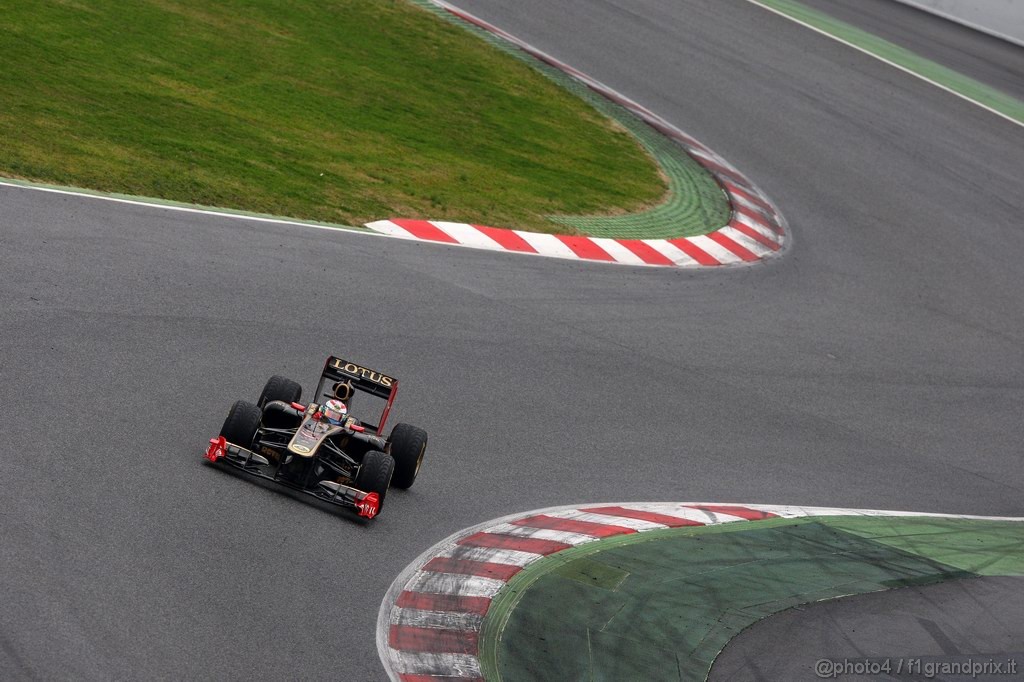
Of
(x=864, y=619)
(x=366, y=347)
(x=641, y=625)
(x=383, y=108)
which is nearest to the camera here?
(x=641, y=625)

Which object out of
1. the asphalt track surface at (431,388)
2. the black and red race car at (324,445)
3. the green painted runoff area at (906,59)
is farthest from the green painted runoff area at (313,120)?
the green painted runoff area at (906,59)

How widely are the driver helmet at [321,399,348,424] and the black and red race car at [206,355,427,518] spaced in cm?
1

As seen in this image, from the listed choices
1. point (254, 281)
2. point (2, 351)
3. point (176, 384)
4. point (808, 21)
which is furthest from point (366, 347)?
point (808, 21)

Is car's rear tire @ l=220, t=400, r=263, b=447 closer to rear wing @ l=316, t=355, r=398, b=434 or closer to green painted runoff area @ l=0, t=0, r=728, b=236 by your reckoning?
rear wing @ l=316, t=355, r=398, b=434

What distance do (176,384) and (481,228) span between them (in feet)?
19.9

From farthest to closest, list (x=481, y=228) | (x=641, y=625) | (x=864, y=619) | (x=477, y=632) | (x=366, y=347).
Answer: (x=481, y=228) < (x=366, y=347) < (x=864, y=619) < (x=641, y=625) < (x=477, y=632)

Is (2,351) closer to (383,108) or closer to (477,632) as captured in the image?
(477,632)

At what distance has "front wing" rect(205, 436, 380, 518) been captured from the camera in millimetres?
8141

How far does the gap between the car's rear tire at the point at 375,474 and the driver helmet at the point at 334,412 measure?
1.28 ft

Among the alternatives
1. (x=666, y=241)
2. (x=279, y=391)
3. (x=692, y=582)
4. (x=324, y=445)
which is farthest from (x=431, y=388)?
(x=666, y=241)

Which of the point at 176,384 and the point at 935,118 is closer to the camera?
the point at 176,384

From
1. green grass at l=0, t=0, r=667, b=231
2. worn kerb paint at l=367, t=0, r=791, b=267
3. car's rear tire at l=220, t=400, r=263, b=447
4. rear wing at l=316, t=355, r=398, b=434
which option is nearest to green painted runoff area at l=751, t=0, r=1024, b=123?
worn kerb paint at l=367, t=0, r=791, b=267

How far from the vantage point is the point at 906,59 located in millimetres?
25203

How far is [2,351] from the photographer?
340 inches
